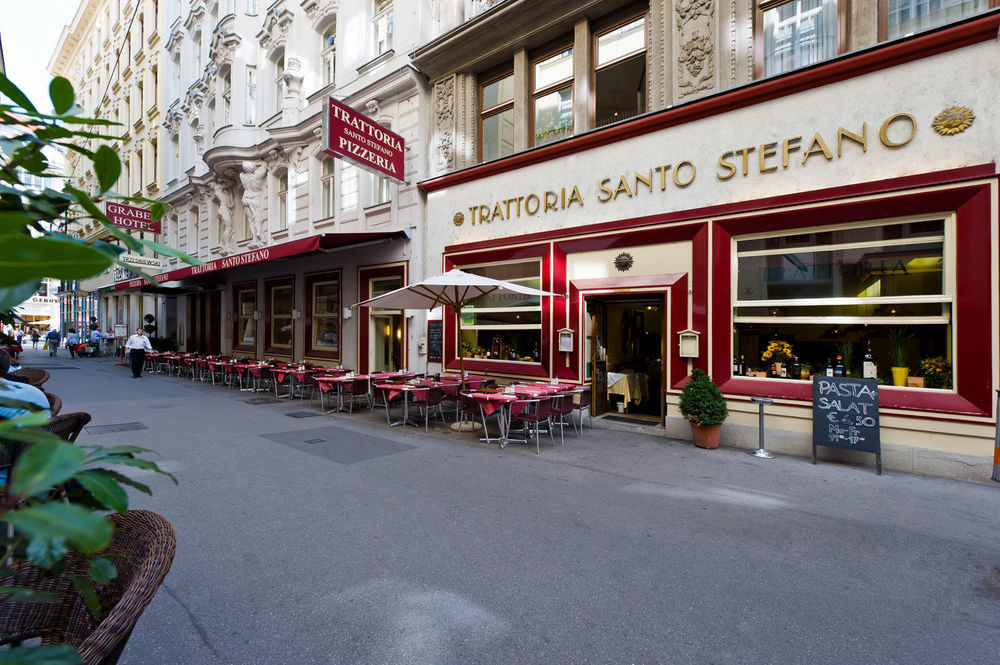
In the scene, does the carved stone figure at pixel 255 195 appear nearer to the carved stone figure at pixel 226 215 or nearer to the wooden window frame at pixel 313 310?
the carved stone figure at pixel 226 215

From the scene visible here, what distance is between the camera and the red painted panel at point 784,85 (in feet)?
19.5

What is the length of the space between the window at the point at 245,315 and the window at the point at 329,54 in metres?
7.71

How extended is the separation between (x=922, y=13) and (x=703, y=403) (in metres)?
5.95

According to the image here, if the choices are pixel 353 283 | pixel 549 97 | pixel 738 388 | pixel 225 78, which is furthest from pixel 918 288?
pixel 225 78

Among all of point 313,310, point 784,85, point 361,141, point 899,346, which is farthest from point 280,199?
point 899,346

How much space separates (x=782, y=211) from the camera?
280 inches

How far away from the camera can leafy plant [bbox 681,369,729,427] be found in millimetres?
7000

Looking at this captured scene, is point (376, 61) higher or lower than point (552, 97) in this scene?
higher

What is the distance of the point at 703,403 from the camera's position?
275 inches

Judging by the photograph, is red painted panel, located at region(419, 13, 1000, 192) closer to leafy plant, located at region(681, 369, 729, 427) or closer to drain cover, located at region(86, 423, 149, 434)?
leafy plant, located at region(681, 369, 729, 427)

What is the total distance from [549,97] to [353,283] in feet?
23.5

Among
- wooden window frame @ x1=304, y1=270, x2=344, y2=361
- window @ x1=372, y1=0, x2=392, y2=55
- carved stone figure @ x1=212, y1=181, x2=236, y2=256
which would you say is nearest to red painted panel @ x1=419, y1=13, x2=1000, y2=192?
window @ x1=372, y1=0, x2=392, y2=55

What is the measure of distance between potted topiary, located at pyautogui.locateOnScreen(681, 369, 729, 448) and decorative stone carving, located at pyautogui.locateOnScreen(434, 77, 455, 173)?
750 cm

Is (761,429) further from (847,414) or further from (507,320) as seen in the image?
(507,320)
